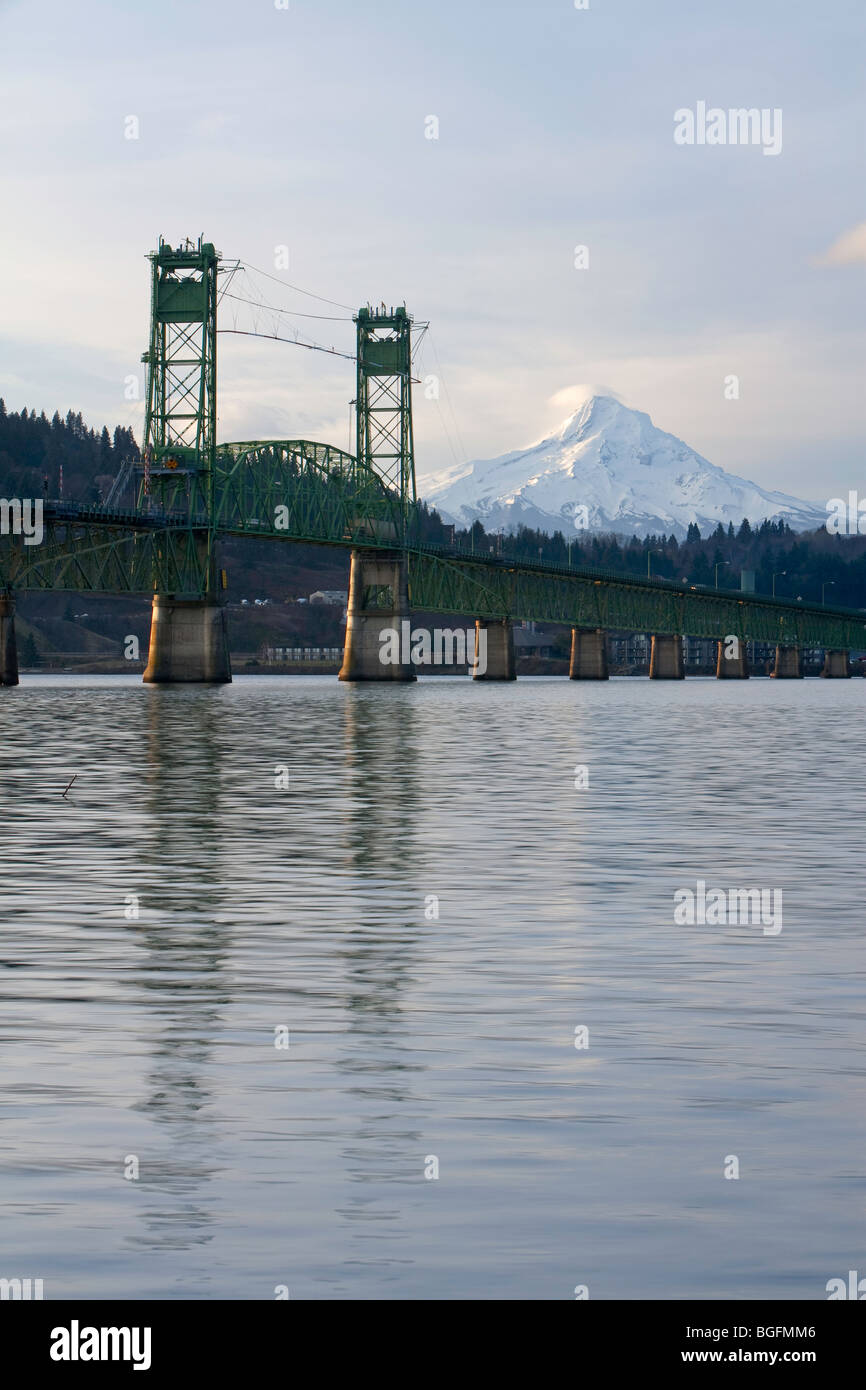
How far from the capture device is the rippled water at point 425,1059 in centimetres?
1092

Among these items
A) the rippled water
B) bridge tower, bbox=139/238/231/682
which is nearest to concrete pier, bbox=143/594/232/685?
bridge tower, bbox=139/238/231/682

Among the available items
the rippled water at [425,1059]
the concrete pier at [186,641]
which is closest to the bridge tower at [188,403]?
the concrete pier at [186,641]

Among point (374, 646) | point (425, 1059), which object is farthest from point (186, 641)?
point (425, 1059)

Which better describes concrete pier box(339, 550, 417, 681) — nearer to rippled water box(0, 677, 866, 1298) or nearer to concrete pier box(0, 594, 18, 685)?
concrete pier box(0, 594, 18, 685)

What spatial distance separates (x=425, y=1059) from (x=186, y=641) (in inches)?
5990

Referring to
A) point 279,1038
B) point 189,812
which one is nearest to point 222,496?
point 189,812

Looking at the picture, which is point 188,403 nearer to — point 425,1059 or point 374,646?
point 374,646

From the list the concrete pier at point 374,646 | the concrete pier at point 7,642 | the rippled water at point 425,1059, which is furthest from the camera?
the concrete pier at point 374,646

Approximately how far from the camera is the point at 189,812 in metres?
41.6

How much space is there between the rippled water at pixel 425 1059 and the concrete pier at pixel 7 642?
11117 cm

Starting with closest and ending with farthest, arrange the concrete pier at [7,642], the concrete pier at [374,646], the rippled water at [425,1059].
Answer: the rippled water at [425,1059]
the concrete pier at [7,642]
the concrete pier at [374,646]

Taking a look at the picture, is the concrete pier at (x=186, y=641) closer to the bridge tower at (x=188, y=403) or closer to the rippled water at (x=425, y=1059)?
the bridge tower at (x=188, y=403)

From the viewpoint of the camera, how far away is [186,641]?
6555 inches
